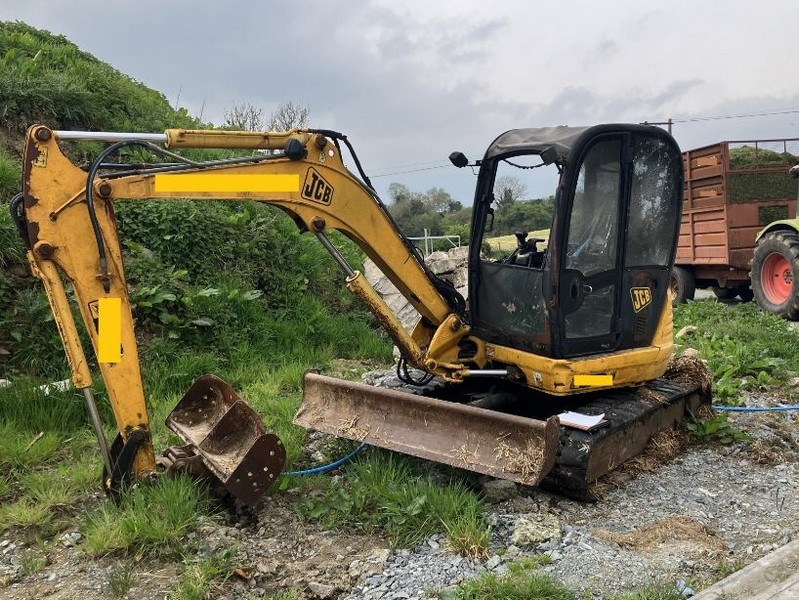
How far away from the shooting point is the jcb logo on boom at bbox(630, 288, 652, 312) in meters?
5.13

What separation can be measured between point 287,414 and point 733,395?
3.84m

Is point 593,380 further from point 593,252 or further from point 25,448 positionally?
point 25,448

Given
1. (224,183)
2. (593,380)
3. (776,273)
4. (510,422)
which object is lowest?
(510,422)

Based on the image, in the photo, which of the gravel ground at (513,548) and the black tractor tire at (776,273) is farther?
the black tractor tire at (776,273)

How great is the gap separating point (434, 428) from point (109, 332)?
6.52 ft

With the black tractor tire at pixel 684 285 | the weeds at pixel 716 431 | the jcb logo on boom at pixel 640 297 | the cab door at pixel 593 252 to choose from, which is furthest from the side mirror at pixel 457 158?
the black tractor tire at pixel 684 285

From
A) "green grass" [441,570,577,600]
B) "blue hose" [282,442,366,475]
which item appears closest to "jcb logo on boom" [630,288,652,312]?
"blue hose" [282,442,366,475]

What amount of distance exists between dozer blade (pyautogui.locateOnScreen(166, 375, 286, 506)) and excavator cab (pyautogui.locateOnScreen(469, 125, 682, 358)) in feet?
Answer: 5.84

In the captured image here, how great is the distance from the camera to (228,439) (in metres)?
4.67

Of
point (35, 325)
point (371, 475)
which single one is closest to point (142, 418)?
point (371, 475)

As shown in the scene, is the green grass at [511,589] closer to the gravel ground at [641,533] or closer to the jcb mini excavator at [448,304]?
the gravel ground at [641,533]

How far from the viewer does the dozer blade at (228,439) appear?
163 inches

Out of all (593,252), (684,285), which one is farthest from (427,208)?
(593,252)

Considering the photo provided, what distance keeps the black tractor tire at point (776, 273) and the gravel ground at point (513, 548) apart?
20.3ft
